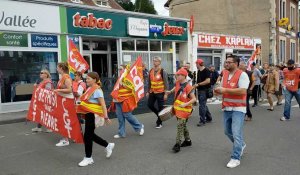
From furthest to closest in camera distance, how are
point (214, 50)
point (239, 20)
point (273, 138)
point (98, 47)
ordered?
1. point (239, 20)
2. point (214, 50)
3. point (98, 47)
4. point (273, 138)

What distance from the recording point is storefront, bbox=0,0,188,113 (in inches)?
484

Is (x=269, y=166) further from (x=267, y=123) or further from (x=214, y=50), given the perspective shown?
(x=214, y=50)

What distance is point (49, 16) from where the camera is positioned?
43.5 feet

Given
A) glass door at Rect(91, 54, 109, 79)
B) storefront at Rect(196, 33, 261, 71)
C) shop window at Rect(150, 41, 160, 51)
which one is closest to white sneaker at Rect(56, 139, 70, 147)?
glass door at Rect(91, 54, 109, 79)

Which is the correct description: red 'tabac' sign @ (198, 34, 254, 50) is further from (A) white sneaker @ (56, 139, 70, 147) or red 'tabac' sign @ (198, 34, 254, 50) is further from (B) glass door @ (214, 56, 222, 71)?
(A) white sneaker @ (56, 139, 70, 147)

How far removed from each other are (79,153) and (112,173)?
1465mm

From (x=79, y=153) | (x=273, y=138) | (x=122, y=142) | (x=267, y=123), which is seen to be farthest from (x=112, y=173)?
(x=267, y=123)

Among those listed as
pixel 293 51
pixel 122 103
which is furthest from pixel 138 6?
pixel 122 103

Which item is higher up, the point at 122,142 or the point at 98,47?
the point at 98,47

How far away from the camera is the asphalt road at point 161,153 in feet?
17.3

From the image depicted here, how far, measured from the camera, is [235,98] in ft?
17.4

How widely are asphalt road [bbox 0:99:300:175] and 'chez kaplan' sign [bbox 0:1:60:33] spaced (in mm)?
4958

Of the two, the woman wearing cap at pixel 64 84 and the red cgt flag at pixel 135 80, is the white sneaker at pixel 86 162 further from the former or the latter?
the red cgt flag at pixel 135 80

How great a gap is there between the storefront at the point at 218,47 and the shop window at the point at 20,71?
10740mm
